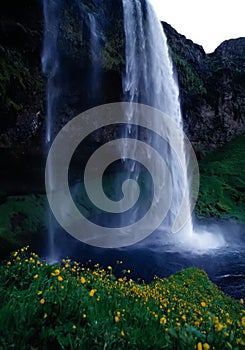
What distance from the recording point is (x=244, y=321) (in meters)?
2.54

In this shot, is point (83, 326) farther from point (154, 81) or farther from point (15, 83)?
point (154, 81)

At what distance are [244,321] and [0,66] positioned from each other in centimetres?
1404

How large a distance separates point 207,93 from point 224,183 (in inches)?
445

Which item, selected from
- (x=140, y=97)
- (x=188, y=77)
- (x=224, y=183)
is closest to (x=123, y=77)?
(x=140, y=97)

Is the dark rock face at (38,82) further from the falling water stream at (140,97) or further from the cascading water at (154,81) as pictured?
the cascading water at (154,81)

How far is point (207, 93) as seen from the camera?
3080cm

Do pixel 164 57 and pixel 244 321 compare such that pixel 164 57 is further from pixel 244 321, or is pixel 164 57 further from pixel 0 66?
pixel 244 321

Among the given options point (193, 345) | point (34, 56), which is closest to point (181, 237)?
point (34, 56)

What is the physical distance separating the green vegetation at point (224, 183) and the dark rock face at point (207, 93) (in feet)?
5.24

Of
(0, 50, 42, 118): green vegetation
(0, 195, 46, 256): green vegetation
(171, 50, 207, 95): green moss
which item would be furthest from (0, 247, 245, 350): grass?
(171, 50, 207, 95): green moss

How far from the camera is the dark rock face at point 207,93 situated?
28.6m

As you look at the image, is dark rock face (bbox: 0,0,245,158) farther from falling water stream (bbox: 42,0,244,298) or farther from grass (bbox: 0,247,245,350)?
grass (bbox: 0,247,245,350)

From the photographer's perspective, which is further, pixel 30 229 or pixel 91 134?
pixel 91 134

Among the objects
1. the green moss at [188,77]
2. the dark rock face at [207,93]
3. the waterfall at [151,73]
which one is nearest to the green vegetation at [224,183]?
the dark rock face at [207,93]
